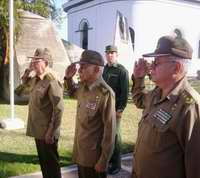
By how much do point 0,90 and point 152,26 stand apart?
16778mm

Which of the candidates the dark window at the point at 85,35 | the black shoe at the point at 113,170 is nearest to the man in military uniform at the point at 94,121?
the black shoe at the point at 113,170

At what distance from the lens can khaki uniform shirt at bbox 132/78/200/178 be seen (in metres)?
2.75

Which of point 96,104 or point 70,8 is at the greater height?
point 70,8

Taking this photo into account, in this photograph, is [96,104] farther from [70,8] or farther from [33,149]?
[70,8]

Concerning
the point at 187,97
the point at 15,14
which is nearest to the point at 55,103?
the point at 187,97

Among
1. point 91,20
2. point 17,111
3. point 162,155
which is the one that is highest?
point 91,20

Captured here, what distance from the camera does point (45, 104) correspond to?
5031mm

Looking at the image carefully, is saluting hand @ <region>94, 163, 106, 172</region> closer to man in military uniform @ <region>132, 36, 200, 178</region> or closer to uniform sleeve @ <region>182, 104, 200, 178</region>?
man in military uniform @ <region>132, 36, 200, 178</region>

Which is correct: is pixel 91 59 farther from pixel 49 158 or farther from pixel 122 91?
pixel 122 91

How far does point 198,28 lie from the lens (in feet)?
105

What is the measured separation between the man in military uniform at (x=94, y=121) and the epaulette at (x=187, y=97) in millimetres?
1268

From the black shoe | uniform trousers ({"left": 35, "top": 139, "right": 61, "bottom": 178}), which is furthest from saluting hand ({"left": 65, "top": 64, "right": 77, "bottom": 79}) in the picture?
the black shoe

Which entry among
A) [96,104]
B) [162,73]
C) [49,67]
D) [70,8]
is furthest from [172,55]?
[70,8]

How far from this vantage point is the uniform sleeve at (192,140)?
2.73 metres
